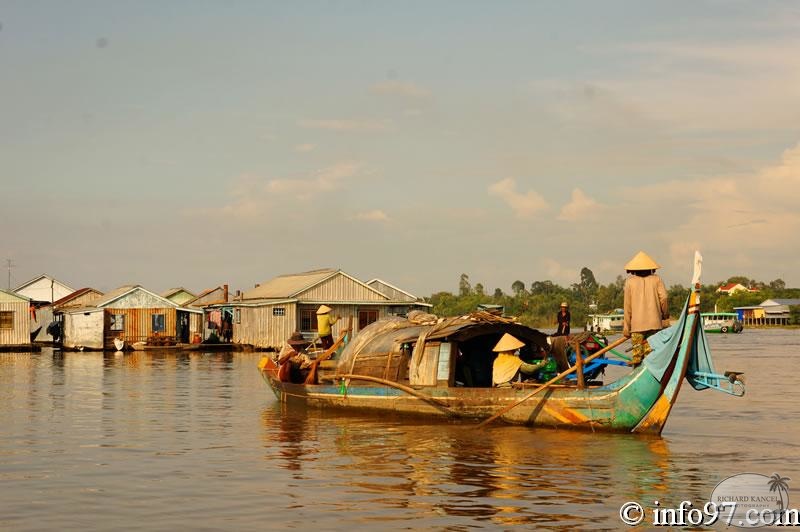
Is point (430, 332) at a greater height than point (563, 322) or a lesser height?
lesser

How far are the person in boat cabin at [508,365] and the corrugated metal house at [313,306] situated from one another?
27.9m

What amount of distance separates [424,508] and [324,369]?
13271mm

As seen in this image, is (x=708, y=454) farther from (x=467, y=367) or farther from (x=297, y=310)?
(x=297, y=310)

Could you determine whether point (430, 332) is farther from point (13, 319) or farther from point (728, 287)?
point (728, 287)

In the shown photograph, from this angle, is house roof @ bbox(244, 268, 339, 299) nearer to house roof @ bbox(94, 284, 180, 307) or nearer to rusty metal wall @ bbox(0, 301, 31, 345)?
house roof @ bbox(94, 284, 180, 307)

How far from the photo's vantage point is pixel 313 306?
45.4m

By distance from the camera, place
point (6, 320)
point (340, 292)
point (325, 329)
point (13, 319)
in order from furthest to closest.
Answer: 1. point (13, 319)
2. point (6, 320)
3. point (340, 292)
4. point (325, 329)

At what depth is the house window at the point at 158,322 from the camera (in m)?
48.9

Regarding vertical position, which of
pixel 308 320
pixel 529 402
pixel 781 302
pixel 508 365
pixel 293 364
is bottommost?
pixel 529 402

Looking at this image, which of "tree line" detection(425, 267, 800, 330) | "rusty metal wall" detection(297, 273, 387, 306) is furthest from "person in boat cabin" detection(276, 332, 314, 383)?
"tree line" detection(425, 267, 800, 330)

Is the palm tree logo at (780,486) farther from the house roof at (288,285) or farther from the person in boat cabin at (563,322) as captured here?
the house roof at (288,285)

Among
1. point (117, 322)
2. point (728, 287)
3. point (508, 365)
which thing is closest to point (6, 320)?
point (117, 322)

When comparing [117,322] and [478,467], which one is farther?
[117,322]

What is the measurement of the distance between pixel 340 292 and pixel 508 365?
2975 centimetres
